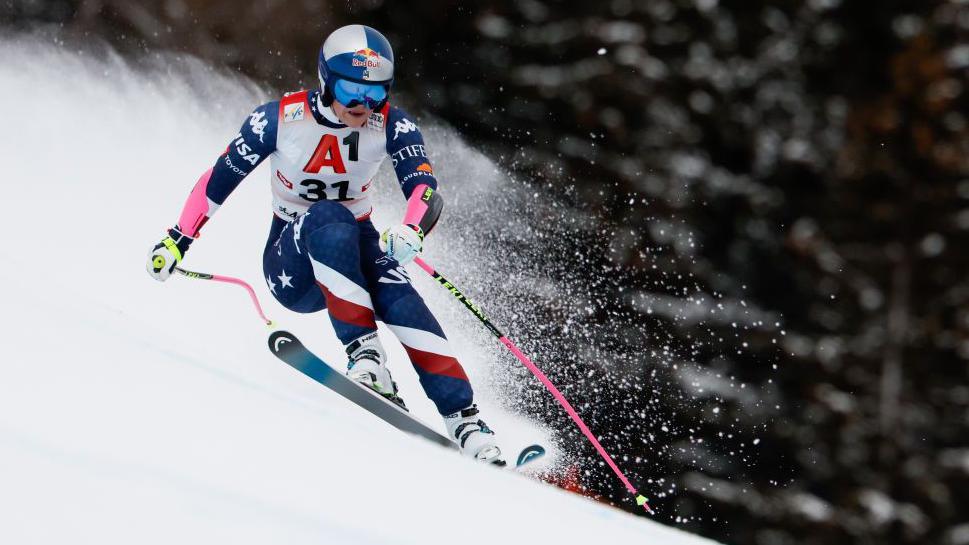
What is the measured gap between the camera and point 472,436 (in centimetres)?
292

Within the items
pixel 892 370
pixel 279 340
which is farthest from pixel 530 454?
pixel 892 370

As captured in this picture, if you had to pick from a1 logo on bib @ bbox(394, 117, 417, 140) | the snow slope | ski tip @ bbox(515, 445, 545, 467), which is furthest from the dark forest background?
the snow slope

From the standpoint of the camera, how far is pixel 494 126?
39.0ft

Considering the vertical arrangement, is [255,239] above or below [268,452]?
above

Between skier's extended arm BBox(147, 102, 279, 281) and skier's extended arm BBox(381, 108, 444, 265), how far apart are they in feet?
1.22

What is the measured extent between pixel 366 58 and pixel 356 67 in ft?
0.13

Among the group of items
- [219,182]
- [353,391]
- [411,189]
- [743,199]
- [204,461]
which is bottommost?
[204,461]

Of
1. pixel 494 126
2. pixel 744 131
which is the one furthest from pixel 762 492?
pixel 494 126

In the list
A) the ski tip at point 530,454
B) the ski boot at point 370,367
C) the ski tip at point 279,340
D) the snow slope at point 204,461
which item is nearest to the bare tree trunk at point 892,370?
the snow slope at point 204,461

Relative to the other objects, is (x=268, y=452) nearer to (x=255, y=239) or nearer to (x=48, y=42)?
(x=255, y=239)

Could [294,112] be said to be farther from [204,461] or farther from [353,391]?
[204,461]

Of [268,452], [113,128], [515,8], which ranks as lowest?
[268,452]

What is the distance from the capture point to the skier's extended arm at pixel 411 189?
2814mm

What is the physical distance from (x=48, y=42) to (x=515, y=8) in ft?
18.2
